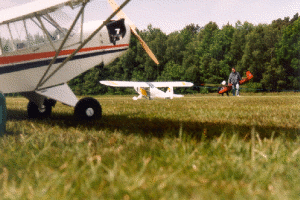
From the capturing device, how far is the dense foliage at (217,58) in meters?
37.2

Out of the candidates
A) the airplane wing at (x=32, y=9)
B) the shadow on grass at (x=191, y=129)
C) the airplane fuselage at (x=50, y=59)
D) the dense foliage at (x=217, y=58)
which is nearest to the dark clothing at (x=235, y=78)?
the airplane fuselage at (x=50, y=59)

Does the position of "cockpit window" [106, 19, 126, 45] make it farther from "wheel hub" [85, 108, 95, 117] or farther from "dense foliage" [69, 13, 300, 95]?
"dense foliage" [69, 13, 300, 95]

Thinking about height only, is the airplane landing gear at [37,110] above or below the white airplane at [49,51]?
below

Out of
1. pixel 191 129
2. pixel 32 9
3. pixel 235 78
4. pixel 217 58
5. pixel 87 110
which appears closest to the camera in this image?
pixel 191 129

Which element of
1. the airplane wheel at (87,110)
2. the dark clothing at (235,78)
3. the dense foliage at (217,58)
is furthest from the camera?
the dense foliage at (217,58)

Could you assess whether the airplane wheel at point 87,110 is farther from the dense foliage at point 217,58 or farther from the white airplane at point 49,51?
the dense foliage at point 217,58

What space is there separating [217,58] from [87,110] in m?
44.2

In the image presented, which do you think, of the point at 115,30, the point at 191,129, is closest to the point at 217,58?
the point at 115,30

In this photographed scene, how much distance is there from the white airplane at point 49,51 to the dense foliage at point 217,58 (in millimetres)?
35948

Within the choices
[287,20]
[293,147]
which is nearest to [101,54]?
[293,147]

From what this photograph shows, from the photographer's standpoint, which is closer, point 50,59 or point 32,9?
point 32,9

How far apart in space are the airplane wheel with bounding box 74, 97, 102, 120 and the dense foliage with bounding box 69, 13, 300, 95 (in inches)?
1425

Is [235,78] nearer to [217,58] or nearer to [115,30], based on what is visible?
[115,30]

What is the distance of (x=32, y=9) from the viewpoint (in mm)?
4598
